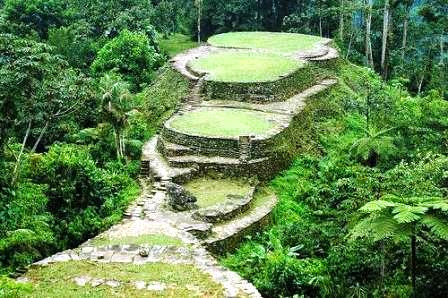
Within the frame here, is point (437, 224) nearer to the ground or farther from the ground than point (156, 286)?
farther from the ground

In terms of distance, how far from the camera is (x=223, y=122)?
2189cm

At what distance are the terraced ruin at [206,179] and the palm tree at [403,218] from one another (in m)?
2.84

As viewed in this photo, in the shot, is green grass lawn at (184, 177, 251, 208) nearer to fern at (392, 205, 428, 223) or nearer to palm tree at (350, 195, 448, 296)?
palm tree at (350, 195, 448, 296)

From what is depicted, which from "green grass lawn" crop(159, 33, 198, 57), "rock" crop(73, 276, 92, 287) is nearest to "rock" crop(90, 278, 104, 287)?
"rock" crop(73, 276, 92, 287)

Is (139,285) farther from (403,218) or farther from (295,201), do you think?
(295,201)

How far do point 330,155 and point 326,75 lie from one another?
271 inches

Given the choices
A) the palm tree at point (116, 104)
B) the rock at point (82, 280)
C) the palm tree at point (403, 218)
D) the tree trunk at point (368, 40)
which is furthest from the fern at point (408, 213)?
the tree trunk at point (368, 40)

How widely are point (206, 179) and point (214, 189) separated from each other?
0.73m

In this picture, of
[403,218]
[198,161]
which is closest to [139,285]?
[403,218]

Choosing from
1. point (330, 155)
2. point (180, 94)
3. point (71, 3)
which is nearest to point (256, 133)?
point (330, 155)

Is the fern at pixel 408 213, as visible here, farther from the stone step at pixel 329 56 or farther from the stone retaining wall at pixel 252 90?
the stone step at pixel 329 56

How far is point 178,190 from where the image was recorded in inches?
694

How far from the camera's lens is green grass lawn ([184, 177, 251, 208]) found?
719 inches

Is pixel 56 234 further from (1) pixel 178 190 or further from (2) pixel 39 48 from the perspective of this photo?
(2) pixel 39 48
